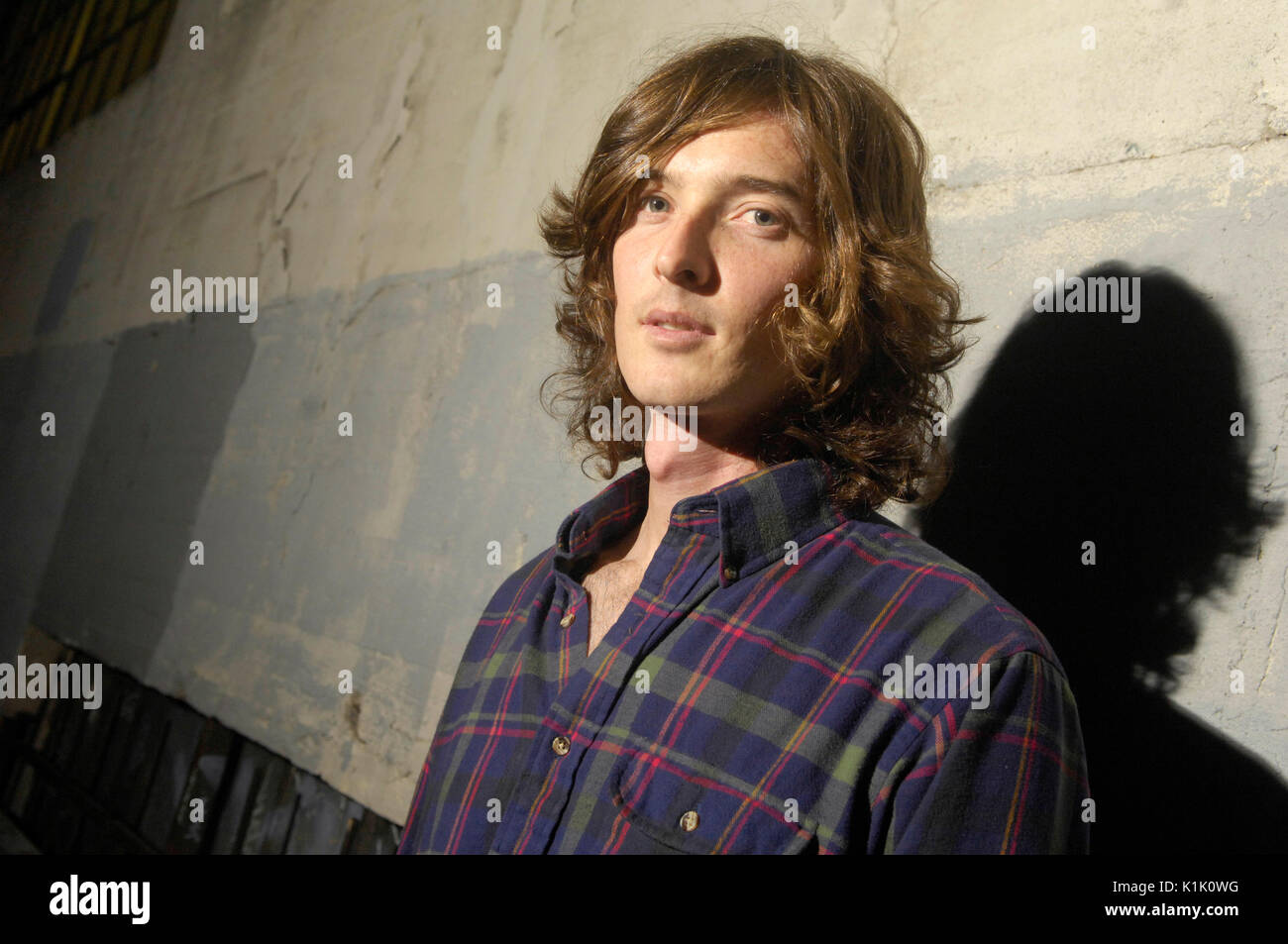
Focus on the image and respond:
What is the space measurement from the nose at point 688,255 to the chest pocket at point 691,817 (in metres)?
0.52

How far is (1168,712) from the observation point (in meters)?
1.14

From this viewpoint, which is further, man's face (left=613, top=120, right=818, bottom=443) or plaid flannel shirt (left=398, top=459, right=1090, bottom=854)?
man's face (left=613, top=120, right=818, bottom=443)

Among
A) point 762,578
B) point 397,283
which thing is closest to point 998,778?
point 762,578

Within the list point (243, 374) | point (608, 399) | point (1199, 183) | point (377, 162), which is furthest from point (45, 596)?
point (1199, 183)

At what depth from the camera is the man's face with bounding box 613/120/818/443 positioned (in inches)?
44.4

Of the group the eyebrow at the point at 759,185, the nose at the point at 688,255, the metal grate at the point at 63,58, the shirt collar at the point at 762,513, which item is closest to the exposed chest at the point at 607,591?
the shirt collar at the point at 762,513

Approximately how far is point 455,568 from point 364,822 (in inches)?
23.7

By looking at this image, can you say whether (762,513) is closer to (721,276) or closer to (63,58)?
(721,276)

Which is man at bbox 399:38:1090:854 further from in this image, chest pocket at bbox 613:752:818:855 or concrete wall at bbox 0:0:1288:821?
concrete wall at bbox 0:0:1288:821

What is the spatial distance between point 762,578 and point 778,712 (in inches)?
6.8

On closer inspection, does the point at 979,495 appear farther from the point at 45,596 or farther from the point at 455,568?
the point at 45,596

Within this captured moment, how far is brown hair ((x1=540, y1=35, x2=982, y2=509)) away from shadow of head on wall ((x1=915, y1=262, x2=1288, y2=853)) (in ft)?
0.42

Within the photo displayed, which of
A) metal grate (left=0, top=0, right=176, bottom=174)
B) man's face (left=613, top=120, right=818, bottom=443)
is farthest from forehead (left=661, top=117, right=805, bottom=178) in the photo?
metal grate (left=0, top=0, right=176, bottom=174)

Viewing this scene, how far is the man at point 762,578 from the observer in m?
0.90
